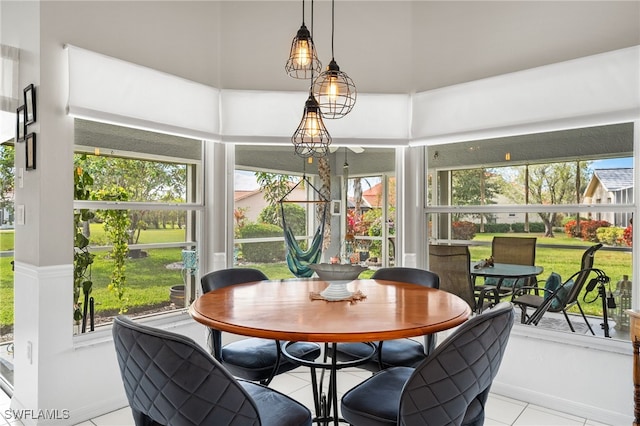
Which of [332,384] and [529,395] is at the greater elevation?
[332,384]

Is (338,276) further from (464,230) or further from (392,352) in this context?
(464,230)

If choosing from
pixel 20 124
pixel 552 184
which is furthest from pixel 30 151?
pixel 552 184

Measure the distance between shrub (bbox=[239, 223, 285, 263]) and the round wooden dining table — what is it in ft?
3.75

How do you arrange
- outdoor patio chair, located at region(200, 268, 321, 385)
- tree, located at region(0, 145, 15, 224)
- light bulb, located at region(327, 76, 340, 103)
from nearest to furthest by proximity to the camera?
light bulb, located at region(327, 76, 340, 103)
outdoor patio chair, located at region(200, 268, 321, 385)
tree, located at region(0, 145, 15, 224)

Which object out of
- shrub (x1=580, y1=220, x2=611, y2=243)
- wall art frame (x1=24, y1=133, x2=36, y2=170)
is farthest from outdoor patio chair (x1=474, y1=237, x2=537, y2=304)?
wall art frame (x1=24, y1=133, x2=36, y2=170)

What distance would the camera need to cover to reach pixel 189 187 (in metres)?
3.31

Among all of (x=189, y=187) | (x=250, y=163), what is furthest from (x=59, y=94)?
(x=250, y=163)

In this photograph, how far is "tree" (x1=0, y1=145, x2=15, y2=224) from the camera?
2975 millimetres

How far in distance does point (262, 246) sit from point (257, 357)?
1493 mm

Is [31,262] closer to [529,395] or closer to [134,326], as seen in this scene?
[134,326]

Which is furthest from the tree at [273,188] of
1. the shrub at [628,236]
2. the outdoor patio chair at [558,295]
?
the shrub at [628,236]

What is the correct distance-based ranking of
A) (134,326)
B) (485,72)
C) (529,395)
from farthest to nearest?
(485,72), (529,395), (134,326)

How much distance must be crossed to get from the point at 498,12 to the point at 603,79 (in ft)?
2.92

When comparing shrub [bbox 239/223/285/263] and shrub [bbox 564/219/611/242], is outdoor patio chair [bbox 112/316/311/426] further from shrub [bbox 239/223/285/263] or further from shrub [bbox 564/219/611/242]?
shrub [bbox 564/219/611/242]
